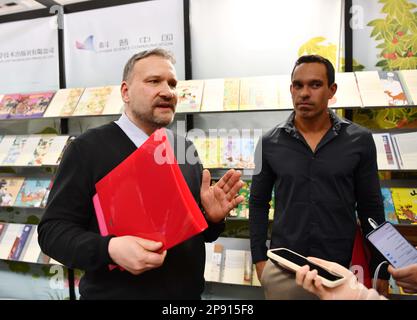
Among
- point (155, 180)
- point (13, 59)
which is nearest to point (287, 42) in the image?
point (155, 180)

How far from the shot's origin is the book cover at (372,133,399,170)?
2066mm

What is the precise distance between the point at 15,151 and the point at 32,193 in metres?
0.41

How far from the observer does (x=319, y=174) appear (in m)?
1.43

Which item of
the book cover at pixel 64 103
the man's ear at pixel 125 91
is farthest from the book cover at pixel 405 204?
the book cover at pixel 64 103

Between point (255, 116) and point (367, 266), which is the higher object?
point (255, 116)

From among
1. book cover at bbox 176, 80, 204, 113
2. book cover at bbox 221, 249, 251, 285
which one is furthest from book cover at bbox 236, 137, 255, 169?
book cover at bbox 221, 249, 251, 285

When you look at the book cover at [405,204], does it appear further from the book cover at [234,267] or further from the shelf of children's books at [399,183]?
the book cover at [234,267]

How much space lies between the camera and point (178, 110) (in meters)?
2.35

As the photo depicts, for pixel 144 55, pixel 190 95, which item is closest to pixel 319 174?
pixel 144 55

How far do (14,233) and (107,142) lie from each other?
7.92 feet

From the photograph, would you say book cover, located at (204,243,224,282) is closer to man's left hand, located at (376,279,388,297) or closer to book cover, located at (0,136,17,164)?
man's left hand, located at (376,279,388,297)

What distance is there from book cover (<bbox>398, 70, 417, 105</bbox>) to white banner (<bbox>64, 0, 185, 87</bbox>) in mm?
1643

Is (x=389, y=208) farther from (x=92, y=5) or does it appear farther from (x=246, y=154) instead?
(x=92, y=5)

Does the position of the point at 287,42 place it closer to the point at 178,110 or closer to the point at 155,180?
the point at 178,110
